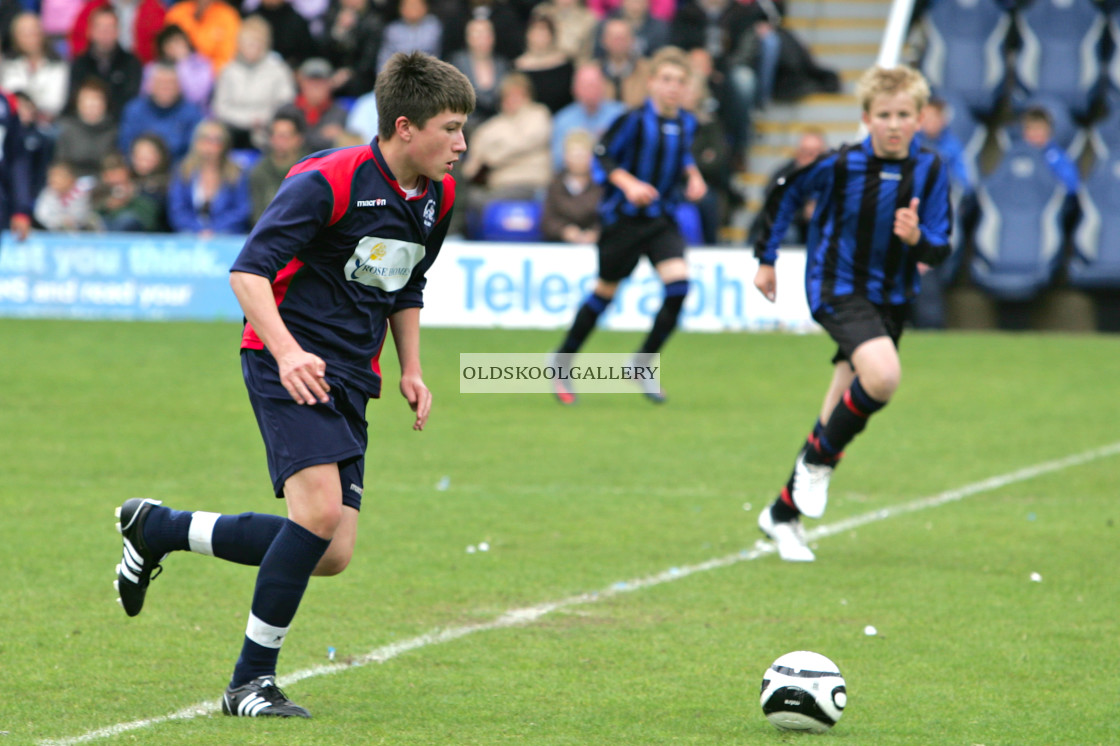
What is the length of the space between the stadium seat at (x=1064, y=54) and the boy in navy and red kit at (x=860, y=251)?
1108 centimetres

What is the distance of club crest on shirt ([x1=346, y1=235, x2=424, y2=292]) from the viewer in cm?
413

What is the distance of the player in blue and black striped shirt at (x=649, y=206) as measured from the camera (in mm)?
10555

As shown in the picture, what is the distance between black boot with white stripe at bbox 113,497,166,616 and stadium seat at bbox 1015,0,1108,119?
557 inches

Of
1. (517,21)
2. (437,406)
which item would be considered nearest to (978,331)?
(517,21)

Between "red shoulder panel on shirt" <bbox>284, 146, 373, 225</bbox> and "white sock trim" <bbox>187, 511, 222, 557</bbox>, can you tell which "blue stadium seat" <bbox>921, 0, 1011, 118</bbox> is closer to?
"red shoulder panel on shirt" <bbox>284, 146, 373, 225</bbox>

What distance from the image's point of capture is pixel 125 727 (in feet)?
13.0

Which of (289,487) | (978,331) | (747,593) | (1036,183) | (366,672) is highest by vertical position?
(289,487)

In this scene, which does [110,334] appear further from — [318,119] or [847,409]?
[847,409]

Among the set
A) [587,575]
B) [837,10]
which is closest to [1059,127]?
[837,10]

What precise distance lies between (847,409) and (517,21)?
1243cm

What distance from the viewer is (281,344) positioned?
384cm

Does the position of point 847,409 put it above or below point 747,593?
above

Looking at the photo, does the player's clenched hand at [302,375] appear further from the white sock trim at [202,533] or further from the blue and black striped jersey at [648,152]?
the blue and black striped jersey at [648,152]

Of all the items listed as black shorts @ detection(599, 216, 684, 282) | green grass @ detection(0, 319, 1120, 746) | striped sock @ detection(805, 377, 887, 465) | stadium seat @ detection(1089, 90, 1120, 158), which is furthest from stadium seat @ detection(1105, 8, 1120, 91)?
striped sock @ detection(805, 377, 887, 465)
